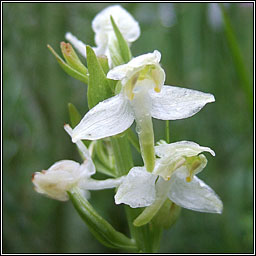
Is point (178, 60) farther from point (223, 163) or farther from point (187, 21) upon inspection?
point (223, 163)

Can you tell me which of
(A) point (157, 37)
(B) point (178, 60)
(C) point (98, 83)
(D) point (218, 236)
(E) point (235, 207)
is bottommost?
(D) point (218, 236)

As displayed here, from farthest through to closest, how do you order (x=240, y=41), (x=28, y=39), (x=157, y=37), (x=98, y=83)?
(x=157, y=37) → (x=240, y=41) → (x=28, y=39) → (x=98, y=83)

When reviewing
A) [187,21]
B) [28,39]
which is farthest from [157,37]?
[28,39]

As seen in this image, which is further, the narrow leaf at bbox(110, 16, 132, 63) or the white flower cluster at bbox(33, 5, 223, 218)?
the narrow leaf at bbox(110, 16, 132, 63)

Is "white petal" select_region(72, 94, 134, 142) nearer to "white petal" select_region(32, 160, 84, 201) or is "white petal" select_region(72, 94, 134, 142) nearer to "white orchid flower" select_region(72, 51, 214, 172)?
"white orchid flower" select_region(72, 51, 214, 172)

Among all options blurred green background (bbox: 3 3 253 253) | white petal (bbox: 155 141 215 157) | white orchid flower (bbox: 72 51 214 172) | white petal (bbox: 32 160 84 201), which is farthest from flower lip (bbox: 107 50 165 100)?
blurred green background (bbox: 3 3 253 253)

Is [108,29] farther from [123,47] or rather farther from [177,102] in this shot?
[177,102]
